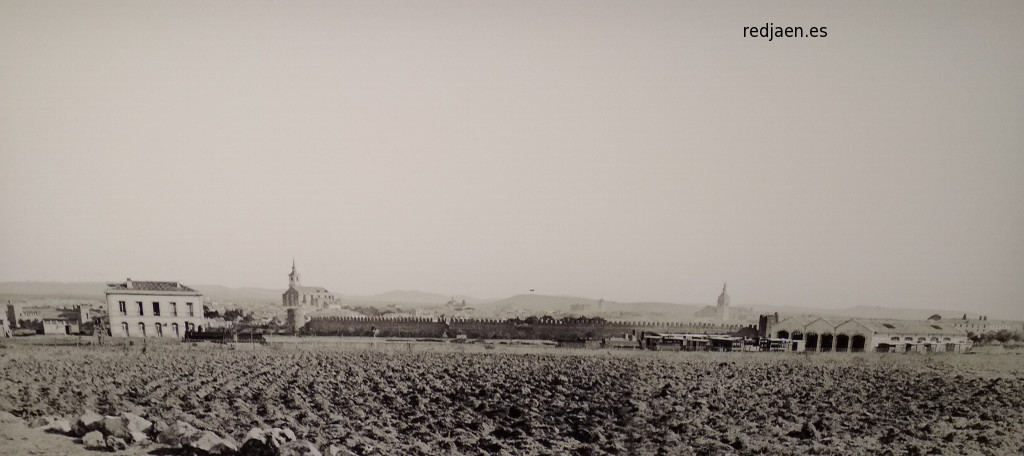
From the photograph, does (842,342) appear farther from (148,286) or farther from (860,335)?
(148,286)

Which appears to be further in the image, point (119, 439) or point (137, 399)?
point (137, 399)

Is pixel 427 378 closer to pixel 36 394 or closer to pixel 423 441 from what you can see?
pixel 423 441

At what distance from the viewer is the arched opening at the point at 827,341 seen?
9.02m

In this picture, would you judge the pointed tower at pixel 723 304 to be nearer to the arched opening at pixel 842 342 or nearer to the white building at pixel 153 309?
the arched opening at pixel 842 342

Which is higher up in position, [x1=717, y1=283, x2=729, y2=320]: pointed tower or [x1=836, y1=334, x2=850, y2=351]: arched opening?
[x1=717, y1=283, x2=729, y2=320]: pointed tower

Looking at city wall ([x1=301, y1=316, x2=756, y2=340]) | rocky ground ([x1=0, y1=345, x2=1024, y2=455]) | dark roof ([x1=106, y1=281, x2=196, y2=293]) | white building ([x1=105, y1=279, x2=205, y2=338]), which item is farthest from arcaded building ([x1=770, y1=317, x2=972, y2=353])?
white building ([x1=105, y1=279, x2=205, y2=338])

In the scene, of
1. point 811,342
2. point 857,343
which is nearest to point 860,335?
point 857,343

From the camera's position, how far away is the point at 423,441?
5258 mm

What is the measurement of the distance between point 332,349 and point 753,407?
8.69m

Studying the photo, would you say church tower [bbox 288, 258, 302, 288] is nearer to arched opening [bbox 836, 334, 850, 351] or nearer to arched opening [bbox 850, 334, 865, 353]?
arched opening [bbox 836, 334, 850, 351]

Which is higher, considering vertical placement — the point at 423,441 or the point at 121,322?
the point at 121,322

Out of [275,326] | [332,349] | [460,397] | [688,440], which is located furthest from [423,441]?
[275,326]

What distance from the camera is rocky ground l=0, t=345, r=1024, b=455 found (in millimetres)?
5270

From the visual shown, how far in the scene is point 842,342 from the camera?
909 centimetres
